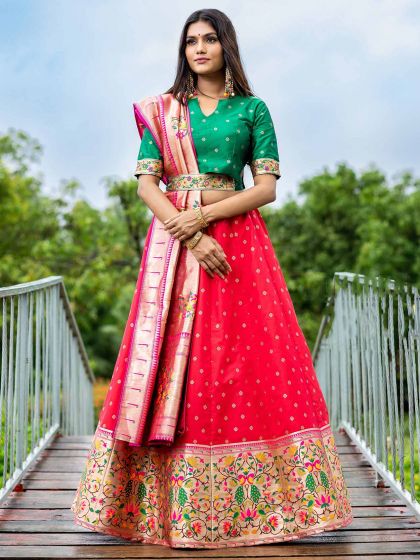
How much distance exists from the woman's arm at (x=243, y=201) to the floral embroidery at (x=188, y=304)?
0.80ft

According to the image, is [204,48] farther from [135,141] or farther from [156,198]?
[135,141]

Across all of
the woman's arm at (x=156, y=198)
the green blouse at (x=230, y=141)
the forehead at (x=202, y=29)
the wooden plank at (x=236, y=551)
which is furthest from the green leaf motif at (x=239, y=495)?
the forehead at (x=202, y=29)

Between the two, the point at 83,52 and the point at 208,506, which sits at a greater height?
the point at 83,52

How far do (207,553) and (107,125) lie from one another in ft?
48.2

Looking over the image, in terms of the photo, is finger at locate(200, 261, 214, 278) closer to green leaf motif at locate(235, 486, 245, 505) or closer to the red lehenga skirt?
the red lehenga skirt

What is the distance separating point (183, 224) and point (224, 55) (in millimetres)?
587

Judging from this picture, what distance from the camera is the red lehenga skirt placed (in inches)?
86.2

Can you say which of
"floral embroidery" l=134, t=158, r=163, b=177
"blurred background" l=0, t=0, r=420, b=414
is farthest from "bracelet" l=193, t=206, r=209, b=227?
"blurred background" l=0, t=0, r=420, b=414

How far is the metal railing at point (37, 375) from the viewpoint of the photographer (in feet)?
9.04

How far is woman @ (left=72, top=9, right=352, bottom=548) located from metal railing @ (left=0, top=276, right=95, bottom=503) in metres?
0.53

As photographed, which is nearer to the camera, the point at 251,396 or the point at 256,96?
the point at 251,396

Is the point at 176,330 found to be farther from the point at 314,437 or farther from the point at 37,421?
the point at 37,421

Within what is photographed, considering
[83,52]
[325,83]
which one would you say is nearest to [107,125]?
[83,52]

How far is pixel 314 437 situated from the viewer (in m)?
2.28
